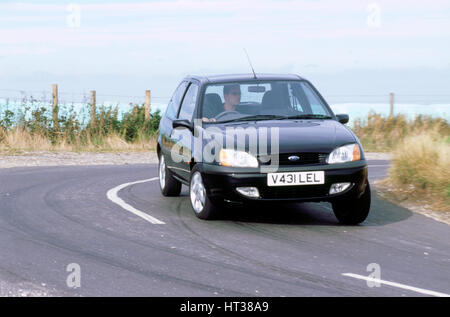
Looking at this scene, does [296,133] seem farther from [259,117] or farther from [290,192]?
[259,117]

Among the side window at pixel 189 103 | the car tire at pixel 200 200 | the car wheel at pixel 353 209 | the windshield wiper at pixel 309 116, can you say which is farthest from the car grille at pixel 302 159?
the side window at pixel 189 103

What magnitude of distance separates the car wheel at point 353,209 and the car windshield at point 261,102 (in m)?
1.27

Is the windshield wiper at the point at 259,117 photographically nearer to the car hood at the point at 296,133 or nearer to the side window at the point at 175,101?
the car hood at the point at 296,133

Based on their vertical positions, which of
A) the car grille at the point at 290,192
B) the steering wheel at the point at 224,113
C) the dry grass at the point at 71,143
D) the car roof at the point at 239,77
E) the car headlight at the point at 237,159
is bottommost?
the dry grass at the point at 71,143

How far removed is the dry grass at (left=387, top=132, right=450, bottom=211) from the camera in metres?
11.2

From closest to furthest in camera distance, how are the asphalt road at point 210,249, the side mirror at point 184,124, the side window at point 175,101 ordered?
the asphalt road at point 210,249 < the side mirror at point 184,124 < the side window at point 175,101

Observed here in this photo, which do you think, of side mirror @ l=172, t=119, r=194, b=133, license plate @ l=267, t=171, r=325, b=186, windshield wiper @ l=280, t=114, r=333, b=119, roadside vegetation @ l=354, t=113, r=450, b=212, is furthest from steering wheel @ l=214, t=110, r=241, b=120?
roadside vegetation @ l=354, t=113, r=450, b=212

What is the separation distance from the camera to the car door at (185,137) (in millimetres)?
9672

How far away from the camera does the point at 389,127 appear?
1066 inches

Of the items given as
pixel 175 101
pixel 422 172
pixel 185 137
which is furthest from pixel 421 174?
pixel 185 137

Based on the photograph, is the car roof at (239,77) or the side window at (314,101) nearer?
the side window at (314,101)

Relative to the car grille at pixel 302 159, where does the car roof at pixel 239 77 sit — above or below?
above

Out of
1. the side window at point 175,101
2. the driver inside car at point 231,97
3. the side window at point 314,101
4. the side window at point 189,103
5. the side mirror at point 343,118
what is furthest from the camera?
the side window at point 175,101

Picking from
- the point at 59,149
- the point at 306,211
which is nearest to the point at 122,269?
the point at 306,211
